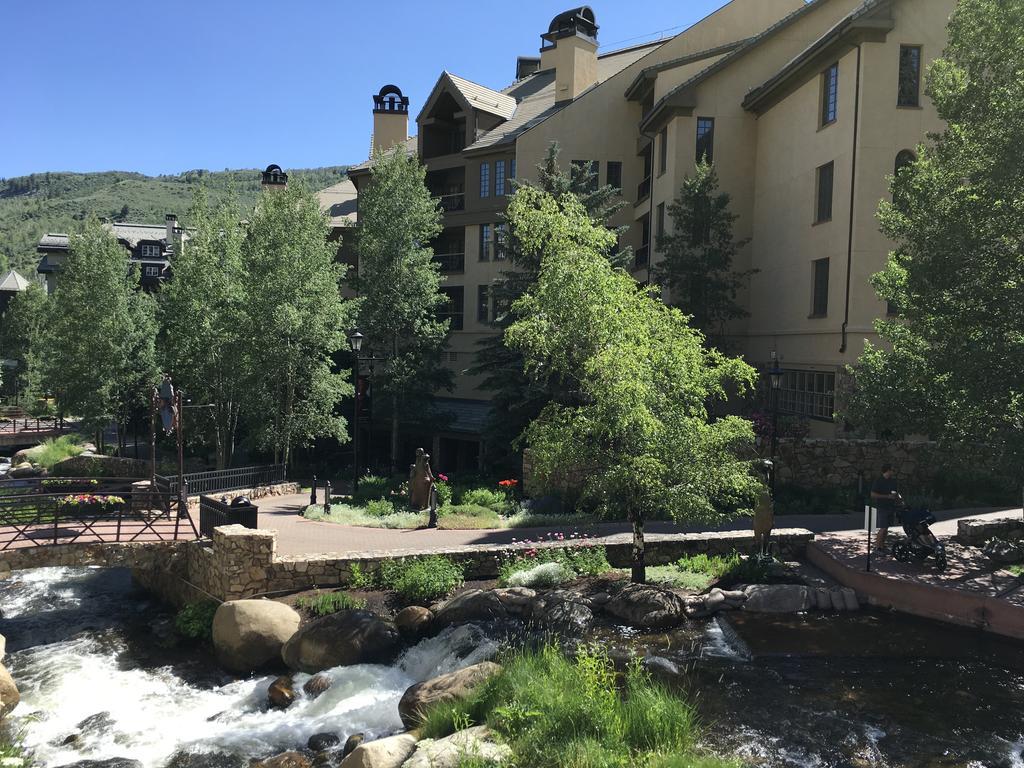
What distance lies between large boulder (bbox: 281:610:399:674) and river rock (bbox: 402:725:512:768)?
12.2 feet

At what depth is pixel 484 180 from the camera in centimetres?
3497

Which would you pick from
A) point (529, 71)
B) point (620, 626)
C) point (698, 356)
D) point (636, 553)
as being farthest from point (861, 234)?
point (529, 71)

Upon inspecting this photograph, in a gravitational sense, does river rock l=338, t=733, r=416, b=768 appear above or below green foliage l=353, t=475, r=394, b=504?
below

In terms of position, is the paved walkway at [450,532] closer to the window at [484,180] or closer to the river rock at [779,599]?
the river rock at [779,599]

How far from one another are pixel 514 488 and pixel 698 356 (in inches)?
420

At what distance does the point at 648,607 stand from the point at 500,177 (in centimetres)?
2547

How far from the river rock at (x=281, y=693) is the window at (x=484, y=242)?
2597 centimetres

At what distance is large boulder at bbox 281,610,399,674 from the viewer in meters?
12.2

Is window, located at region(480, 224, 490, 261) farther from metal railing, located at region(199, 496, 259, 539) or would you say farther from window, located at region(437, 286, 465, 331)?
metal railing, located at region(199, 496, 259, 539)

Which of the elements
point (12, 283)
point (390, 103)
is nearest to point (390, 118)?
point (390, 103)

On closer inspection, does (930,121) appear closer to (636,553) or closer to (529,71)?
(636,553)

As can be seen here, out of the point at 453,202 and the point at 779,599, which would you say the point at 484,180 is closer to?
the point at 453,202

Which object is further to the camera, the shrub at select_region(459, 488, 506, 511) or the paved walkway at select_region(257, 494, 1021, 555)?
the shrub at select_region(459, 488, 506, 511)

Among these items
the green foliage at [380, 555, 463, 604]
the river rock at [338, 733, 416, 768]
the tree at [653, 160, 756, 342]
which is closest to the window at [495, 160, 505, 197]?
the tree at [653, 160, 756, 342]
